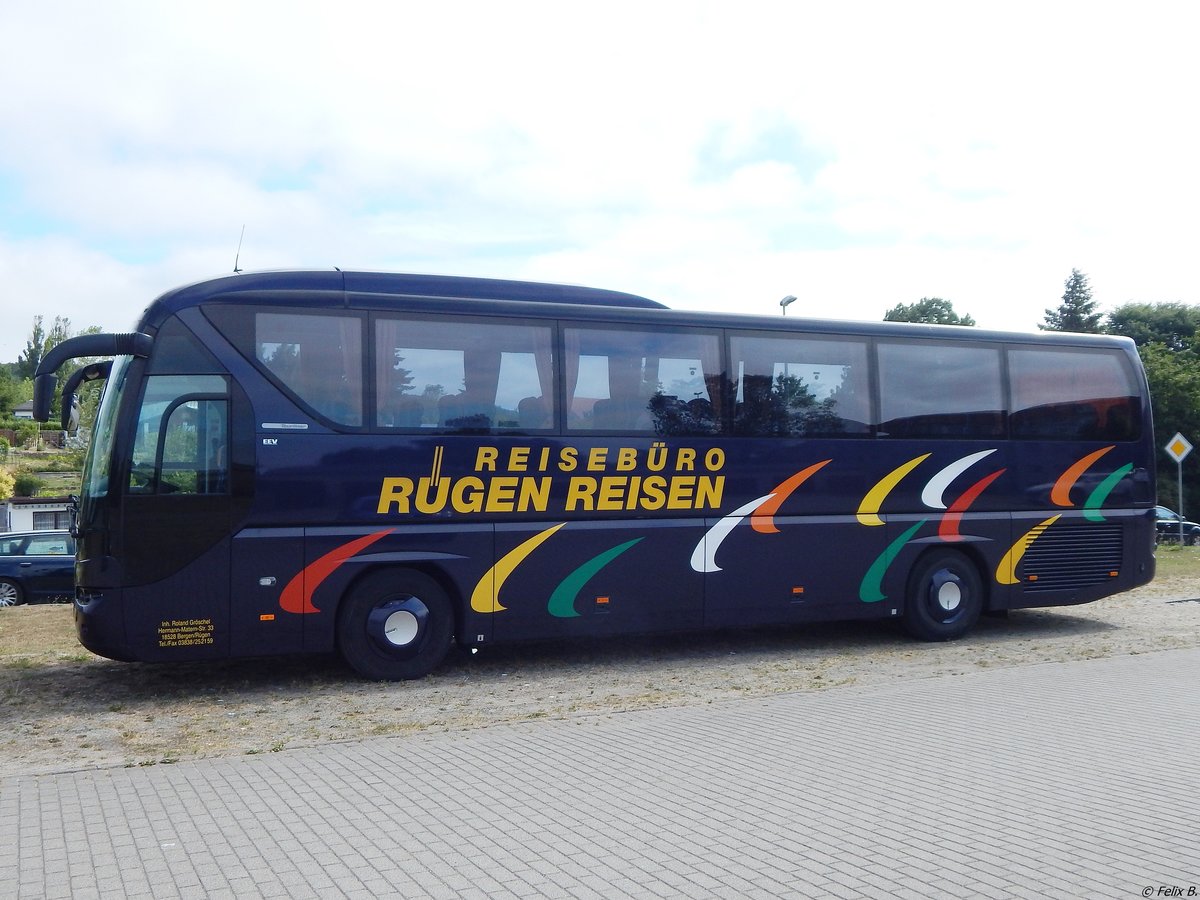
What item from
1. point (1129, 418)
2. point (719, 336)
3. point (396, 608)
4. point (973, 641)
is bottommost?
point (973, 641)

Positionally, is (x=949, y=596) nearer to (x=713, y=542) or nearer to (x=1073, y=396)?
(x=1073, y=396)

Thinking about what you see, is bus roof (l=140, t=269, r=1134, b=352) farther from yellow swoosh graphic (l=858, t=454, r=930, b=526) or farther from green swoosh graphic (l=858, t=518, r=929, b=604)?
green swoosh graphic (l=858, t=518, r=929, b=604)

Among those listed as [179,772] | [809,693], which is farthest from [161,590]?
[809,693]

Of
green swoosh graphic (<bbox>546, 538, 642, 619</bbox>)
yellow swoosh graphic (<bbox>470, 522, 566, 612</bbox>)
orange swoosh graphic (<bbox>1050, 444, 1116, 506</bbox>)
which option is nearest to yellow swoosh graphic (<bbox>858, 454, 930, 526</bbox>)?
orange swoosh graphic (<bbox>1050, 444, 1116, 506</bbox>)

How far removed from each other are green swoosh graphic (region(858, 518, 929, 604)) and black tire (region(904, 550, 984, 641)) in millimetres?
478

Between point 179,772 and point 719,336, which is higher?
point 719,336

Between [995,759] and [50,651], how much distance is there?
1023 cm

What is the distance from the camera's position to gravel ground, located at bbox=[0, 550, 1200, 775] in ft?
27.7

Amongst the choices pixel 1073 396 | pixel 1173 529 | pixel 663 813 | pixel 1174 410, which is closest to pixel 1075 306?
pixel 1174 410

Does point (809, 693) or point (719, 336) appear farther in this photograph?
point (719, 336)

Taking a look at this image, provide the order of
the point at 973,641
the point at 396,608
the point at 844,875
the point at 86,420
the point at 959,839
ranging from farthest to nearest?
the point at 86,420 < the point at 973,641 < the point at 396,608 < the point at 959,839 < the point at 844,875

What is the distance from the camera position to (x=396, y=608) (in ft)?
34.3

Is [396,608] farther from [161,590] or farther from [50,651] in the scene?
[50,651]

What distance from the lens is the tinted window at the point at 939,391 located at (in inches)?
503
